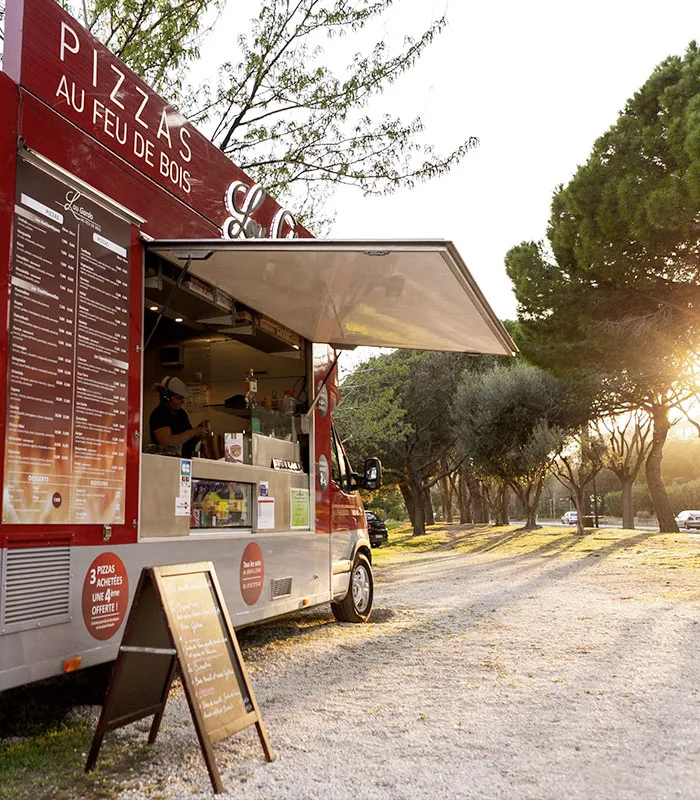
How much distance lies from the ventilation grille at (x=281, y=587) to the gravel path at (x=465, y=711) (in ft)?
1.84

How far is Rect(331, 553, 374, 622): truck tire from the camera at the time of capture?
7.87 m

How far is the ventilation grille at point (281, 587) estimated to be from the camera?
590cm

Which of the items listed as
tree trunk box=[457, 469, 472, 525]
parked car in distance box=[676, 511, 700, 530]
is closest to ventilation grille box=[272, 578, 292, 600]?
tree trunk box=[457, 469, 472, 525]

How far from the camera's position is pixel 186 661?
11.4 feet

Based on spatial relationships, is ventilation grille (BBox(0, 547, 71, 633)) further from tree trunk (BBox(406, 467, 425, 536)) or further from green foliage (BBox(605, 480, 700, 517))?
green foliage (BBox(605, 480, 700, 517))

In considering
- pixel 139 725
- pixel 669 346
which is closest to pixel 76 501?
pixel 139 725

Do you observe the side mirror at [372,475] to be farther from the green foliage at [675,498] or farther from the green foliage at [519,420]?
the green foliage at [675,498]

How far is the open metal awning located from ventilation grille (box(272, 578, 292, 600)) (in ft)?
6.80

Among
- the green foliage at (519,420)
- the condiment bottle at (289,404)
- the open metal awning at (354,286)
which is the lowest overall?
the condiment bottle at (289,404)

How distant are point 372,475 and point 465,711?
10.6ft

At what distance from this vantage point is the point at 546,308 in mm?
17078

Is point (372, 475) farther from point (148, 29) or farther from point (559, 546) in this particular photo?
point (559, 546)

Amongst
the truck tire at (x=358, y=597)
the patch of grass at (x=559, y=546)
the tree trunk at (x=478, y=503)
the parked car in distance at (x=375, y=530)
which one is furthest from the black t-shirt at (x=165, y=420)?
the tree trunk at (x=478, y=503)

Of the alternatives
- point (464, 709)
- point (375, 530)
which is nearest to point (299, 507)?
point (464, 709)
